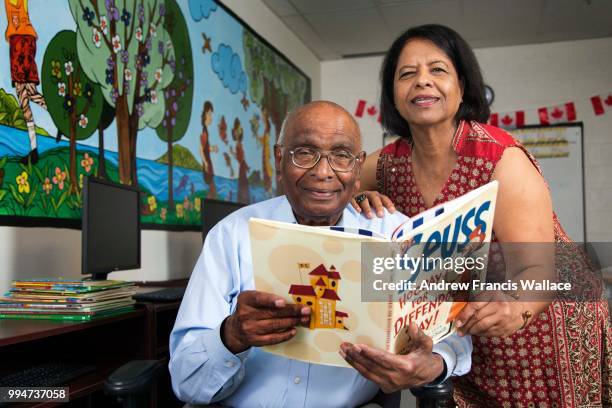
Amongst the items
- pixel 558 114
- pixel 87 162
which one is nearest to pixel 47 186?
pixel 87 162

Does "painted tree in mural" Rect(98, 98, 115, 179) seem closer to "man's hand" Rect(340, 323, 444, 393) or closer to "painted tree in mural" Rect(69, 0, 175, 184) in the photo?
"painted tree in mural" Rect(69, 0, 175, 184)

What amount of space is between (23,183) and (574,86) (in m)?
4.73

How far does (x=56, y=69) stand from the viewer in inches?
80.9

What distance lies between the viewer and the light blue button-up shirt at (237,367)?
1128mm

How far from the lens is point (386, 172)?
1665 mm

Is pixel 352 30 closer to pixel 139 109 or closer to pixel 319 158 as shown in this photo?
pixel 139 109

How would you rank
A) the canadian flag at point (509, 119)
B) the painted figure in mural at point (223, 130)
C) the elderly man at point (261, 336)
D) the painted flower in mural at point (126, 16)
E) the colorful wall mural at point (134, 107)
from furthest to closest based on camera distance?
the canadian flag at point (509, 119), the painted figure in mural at point (223, 130), the painted flower in mural at point (126, 16), the colorful wall mural at point (134, 107), the elderly man at point (261, 336)

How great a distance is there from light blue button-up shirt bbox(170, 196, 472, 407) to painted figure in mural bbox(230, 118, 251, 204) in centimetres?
239

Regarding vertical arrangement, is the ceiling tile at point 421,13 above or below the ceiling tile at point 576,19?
below

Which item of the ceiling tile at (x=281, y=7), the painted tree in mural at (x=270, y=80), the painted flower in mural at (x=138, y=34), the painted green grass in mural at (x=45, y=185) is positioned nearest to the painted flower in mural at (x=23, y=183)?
the painted green grass in mural at (x=45, y=185)

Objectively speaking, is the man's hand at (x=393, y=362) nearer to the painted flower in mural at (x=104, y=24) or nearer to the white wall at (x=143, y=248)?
the white wall at (x=143, y=248)

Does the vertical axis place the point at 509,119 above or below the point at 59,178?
above

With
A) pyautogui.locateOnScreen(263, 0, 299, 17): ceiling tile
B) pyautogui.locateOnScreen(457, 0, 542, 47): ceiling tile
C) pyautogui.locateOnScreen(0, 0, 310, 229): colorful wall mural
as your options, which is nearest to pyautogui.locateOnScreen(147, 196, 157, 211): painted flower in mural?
pyautogui.locateOnScreen(0, 0, 310, 229): colorful wall mural

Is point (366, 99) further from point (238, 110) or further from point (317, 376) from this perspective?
point (317, 376)
